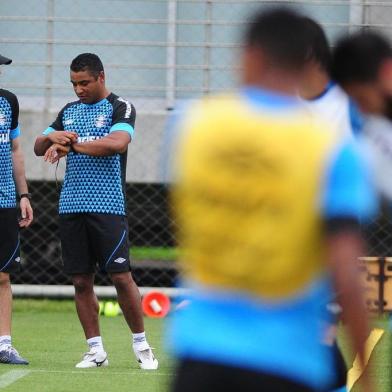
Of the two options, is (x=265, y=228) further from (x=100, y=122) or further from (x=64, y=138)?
(x=100, y=122)

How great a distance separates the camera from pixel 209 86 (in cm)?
1316

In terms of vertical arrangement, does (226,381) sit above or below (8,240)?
above

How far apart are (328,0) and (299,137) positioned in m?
10.0

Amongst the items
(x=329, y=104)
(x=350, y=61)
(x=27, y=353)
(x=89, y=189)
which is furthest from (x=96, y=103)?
(x=350, y=61)

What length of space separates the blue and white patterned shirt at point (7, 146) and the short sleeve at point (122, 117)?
33.9 inches

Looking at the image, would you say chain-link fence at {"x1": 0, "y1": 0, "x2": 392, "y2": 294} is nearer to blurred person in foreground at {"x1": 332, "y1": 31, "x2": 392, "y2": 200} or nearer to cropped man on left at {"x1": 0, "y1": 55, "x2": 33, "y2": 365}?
cropped man on left at {"x1": 0, "y1": 55, "x2": 33, "y2": 365}

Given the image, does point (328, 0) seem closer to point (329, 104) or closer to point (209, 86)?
point (209, 86)

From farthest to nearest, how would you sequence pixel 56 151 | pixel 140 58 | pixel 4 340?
pixel 140 58 < pixel 4 340 < pixel 56 151

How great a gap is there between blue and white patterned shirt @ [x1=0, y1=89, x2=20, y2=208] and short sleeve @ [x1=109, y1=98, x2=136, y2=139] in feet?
2.83

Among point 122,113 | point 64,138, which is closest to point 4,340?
point 64,138

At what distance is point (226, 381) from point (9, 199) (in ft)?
19.1

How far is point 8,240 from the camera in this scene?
9.00m

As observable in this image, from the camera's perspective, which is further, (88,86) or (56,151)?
(88,86)

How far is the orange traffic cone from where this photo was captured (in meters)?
12.0
